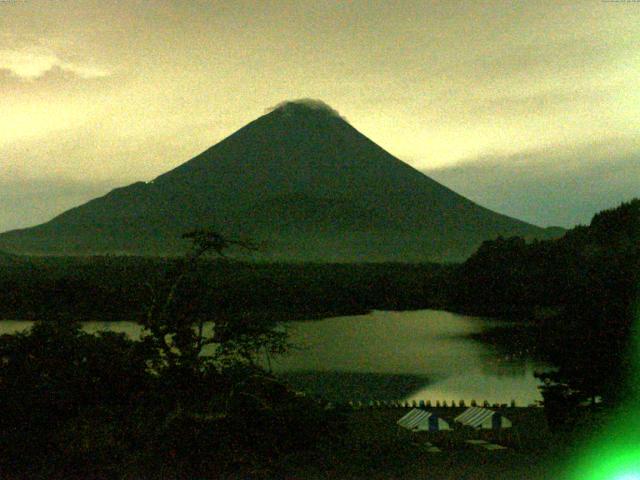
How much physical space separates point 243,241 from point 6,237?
369ft

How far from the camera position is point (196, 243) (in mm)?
8641

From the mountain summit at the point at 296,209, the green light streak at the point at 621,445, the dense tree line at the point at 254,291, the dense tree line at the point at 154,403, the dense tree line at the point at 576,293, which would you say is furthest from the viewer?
the mountain summit at the point at 296,209

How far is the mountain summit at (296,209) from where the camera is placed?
10750cm

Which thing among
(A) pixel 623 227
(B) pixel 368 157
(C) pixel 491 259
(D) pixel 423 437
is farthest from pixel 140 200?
(D) pixel 423 437

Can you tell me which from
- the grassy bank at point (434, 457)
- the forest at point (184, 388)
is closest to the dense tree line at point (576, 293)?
the forest at point (184, 388)

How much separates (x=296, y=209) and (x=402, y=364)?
8701 centimetres

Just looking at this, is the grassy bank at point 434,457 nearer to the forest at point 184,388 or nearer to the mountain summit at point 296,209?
the forest at point 184,388

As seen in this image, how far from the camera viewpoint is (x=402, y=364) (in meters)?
29.2

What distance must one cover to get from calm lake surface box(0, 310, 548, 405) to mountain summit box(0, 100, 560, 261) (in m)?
63.3

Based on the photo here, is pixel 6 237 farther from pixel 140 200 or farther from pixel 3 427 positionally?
Answer: pixel 3 427

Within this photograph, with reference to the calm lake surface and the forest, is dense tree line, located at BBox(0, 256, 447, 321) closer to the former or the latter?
the calm lake surface

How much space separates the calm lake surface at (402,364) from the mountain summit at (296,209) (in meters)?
63.3

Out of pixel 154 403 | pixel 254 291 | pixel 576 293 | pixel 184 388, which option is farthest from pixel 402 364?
pixel 254 291

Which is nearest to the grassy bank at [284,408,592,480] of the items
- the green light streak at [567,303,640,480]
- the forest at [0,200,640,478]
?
the forest at [0,200,640,478]
